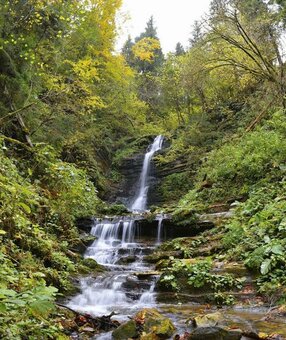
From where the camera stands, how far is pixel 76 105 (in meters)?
14.4

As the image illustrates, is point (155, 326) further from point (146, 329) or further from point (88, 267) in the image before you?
point (88, 267)

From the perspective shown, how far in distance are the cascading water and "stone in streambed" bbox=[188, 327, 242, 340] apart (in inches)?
66.1

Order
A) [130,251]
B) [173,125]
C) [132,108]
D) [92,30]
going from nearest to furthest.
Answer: [130,251] → [92,30] → [132,108] → [173,125]

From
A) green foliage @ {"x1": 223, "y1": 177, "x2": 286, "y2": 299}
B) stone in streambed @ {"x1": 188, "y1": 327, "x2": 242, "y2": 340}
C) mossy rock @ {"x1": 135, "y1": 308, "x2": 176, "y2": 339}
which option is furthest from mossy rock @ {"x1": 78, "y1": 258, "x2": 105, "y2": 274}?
stone in streambed @ {"x1": 188, "y1": 327, "x2": 242, "y2": 340}

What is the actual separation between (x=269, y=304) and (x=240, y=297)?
1.90 ft

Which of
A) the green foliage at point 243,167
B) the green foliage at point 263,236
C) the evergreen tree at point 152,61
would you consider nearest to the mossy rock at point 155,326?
the green foliage at point 263,236

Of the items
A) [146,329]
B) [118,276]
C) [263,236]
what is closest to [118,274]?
[118,276]

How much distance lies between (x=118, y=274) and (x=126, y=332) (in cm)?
365

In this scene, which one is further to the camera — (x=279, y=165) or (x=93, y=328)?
(x=279, y=165)

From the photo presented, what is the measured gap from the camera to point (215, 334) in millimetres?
4215

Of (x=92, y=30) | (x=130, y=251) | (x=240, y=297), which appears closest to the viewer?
(x=240, y=297)

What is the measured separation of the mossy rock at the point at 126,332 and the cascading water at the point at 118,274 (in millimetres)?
1029

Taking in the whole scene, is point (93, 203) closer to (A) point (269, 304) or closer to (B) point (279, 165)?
(B) point (279, 165)

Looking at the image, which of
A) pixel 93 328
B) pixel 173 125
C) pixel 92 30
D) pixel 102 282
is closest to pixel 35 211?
pixel 102 282
